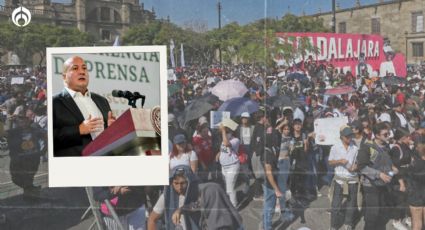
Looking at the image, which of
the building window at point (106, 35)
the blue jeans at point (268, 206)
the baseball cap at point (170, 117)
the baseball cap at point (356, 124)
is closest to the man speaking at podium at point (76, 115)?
the building window at point (106, 35)

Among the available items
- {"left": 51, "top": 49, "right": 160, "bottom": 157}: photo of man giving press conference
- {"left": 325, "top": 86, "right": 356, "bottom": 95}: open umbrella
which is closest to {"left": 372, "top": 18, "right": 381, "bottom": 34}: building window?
{"left": 325, "top": 86, "right": 356, "bottom": 95}: open umbrella

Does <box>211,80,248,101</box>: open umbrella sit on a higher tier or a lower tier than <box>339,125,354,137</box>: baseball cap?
higher

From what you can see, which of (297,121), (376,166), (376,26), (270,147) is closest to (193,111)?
(270,147)

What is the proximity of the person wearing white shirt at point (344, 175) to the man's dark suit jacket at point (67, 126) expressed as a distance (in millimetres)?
2203

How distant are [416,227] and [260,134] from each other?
1.76 metres

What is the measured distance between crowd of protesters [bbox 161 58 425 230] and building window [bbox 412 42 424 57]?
20cm

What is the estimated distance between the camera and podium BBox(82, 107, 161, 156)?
5660 millimetres

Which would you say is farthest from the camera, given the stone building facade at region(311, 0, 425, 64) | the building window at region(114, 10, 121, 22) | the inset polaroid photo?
the building window at region(114, 10, 121, 22)

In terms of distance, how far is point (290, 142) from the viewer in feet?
18.8

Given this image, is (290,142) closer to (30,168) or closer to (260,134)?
(260,134)

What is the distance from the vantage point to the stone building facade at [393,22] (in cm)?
574

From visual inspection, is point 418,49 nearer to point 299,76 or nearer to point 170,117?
point 299,76

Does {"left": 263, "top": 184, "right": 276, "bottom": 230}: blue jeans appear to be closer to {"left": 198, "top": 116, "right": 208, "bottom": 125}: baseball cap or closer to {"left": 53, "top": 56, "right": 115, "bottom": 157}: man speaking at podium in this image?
{"left": 198, "top": 116, "right": 208, "bottom": 125}: baseball cap

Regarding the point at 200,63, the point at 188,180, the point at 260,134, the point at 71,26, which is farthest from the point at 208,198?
the point at 71,26
